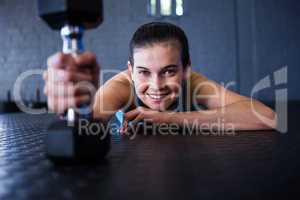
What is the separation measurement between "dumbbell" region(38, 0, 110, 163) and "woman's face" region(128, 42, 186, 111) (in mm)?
564

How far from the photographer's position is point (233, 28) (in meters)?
3.61

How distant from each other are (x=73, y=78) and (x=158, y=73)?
0.64 meters

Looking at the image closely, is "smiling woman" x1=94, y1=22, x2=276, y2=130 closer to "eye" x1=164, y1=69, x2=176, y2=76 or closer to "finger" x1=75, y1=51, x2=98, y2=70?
"eye" x1=164, y1=69, x2=176, y2=76

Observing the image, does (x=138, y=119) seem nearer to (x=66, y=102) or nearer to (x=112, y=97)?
(x=112, y=97)

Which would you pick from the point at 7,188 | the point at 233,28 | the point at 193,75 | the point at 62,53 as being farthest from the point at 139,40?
the point at 233,28

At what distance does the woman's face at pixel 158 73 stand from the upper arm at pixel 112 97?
0.22 feet

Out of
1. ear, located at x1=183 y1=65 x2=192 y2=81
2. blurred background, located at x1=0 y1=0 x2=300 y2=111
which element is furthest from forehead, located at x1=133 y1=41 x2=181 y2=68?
blurred background, located at x1=0 y1=0 x2=300 y2=111

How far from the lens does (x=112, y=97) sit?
1075mm

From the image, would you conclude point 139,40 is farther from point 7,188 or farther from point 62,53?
point 7,188

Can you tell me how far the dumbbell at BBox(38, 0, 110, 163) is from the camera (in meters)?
0.39

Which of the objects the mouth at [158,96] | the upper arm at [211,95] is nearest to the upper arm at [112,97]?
the mouth at [158,96]

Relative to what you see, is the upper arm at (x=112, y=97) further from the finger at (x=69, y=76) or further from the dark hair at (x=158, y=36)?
the finger at (x=69, y=76)

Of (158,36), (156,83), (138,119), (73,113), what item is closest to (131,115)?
(138,119)

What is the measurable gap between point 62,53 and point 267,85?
3.68 m
